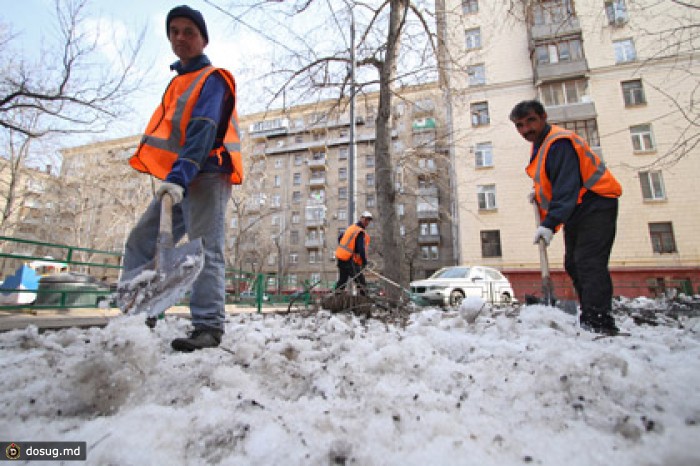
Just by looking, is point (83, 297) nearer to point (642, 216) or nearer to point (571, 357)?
point (571, 357)

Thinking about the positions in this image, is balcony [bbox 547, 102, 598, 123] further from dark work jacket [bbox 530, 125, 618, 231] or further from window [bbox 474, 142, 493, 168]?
dark work jacket [bbox 530, 125, 618, 231]

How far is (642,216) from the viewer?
15.4 m

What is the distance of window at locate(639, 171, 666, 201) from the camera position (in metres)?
15.5

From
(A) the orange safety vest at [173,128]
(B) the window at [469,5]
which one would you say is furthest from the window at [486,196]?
(A) the orange safety vest at [173,128]

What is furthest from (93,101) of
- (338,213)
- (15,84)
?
(338,213)

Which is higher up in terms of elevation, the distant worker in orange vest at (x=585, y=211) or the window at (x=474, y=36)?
the window at (x=474, y=36)

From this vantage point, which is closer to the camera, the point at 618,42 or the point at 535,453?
the point at 535,453

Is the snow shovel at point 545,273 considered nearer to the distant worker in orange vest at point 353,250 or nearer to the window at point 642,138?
the distant worker in orange vest at point 353,250

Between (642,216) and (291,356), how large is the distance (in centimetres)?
1997

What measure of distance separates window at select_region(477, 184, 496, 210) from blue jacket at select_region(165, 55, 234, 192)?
57.3 feet

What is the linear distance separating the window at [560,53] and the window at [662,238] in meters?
9.78

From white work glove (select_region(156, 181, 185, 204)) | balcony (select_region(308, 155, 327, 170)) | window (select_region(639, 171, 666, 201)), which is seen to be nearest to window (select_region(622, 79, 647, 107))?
window (select_region(639, 171, 666, 201))

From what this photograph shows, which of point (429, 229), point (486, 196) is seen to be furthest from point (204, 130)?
point (429, 229)

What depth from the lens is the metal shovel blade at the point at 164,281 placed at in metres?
1.46
